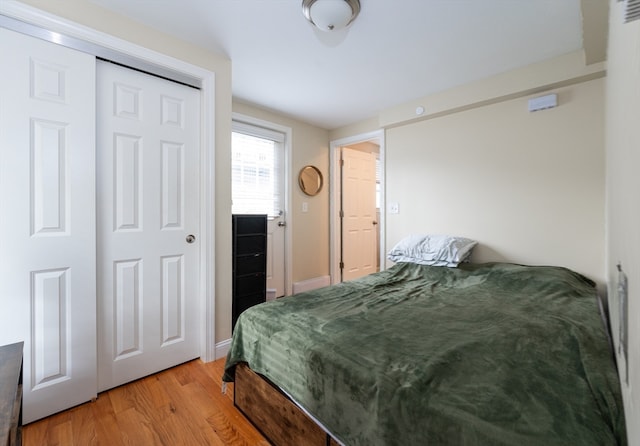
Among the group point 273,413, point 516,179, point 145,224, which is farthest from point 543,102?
point 145,224

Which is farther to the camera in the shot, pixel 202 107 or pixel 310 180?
pixel 310 180

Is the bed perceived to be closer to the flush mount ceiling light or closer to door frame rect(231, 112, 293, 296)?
the flush mount ceiling light

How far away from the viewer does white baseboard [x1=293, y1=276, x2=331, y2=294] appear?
12.1 feet

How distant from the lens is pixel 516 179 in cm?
249

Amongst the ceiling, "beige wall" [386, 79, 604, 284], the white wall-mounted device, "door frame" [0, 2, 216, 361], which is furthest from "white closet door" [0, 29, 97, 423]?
the white wall-mounted device

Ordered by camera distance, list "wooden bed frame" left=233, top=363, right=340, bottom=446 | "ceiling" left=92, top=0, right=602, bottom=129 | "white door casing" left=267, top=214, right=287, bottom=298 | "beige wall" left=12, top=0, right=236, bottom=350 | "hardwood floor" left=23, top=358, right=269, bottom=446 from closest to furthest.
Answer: "wooden bed frame" left=233, top=363, right=340, bottom=446 → "hardwood floor" left=23, top=358, right=269, bottom=446 → "ceiling" left=92, top=0, right=602, bottom=129 → "beige wall" left=12, top=0, right=236, bottom=350 → "white door casing" left=267, top=214, right=287, bottom=298

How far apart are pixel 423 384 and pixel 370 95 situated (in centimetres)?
273

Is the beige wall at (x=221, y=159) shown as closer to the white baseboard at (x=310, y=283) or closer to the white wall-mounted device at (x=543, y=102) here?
the white baseboard at (x=310, y=283)

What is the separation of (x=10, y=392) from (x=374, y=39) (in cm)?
244

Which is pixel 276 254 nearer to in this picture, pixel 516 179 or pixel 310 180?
pixel 310 180

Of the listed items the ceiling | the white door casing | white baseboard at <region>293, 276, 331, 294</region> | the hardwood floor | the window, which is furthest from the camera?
white baseboard at <region>293, 276, 331, 294</region>

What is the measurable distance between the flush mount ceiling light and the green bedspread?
5.36ft

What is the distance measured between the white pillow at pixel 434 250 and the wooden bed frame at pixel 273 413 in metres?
1.76

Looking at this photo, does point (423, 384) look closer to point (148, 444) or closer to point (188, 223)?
point (148, 444)
